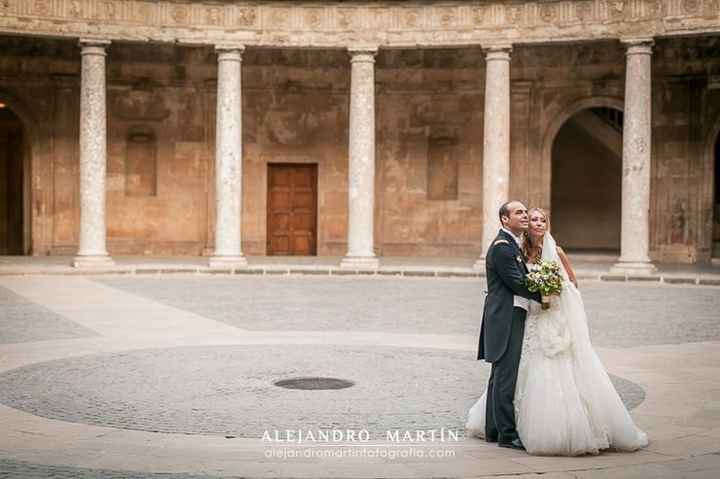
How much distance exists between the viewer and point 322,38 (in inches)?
1088

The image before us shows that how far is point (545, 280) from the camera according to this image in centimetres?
811

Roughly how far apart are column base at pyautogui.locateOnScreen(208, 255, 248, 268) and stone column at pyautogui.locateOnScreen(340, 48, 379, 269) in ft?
8.35

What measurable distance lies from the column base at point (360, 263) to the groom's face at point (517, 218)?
18.5m

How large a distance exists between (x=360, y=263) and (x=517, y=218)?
18674 millimetres

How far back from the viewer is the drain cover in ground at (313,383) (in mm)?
10703

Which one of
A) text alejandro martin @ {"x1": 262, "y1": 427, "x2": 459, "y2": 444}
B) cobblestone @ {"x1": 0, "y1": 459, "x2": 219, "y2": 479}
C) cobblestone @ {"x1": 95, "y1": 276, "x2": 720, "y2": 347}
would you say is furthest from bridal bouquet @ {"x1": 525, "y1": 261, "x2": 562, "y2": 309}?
cobblestone @ {"x1": 95, "y1": 276, "x2": 720, "y2": 347}

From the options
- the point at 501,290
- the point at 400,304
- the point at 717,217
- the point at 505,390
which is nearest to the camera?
the point at 505,390

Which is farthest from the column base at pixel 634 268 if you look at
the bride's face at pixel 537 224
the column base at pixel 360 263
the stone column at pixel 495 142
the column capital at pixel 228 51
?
the bride's face at pixel 537 224

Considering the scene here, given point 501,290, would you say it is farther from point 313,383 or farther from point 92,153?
point 92,153

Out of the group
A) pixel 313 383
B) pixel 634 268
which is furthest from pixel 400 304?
pixel 313 383

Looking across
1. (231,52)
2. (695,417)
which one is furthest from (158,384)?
(231,52)

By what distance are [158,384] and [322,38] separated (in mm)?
18225

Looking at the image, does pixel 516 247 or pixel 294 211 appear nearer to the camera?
pixel 516 247

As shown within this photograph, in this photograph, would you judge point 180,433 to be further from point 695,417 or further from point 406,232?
point 406,232
